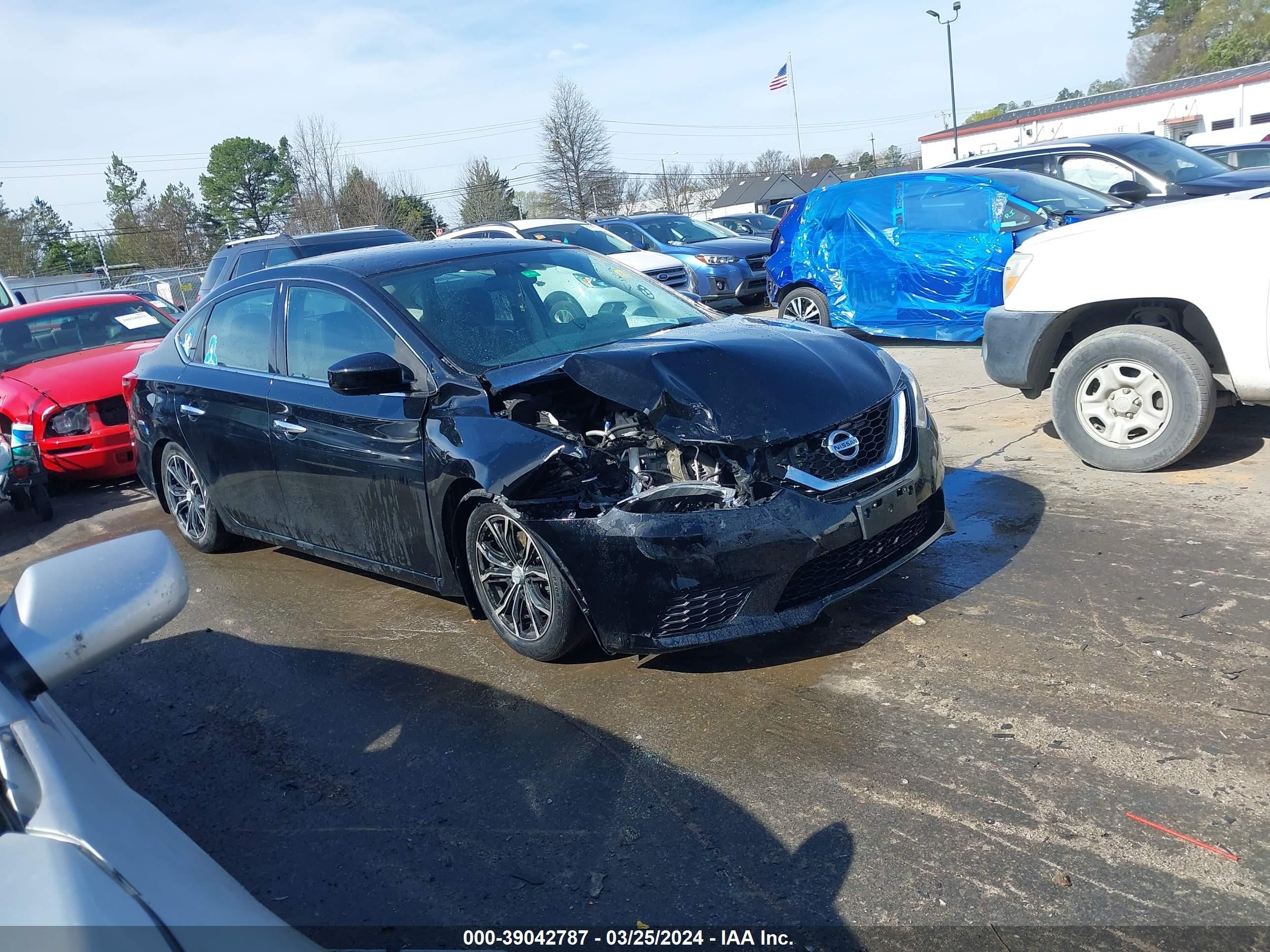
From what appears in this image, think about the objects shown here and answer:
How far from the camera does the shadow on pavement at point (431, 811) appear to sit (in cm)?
279

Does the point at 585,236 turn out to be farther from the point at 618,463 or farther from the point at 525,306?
the point at 618,463

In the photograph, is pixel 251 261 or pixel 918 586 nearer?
pixel 918 586

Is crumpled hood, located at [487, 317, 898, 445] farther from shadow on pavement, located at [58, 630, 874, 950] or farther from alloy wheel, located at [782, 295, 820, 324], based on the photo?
alloy wheel, located at [782, 295, 820, 324]

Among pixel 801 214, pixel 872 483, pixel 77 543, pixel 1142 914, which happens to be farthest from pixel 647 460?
pixel 801 214

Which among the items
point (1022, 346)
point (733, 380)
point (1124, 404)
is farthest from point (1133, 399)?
point (733, 380)

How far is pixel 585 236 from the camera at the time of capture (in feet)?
49.5

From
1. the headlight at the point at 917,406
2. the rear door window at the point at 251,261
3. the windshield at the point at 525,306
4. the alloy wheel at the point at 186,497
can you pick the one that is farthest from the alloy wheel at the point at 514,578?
the rear door window at the point at 251,261

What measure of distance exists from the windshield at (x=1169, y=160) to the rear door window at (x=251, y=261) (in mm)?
9451

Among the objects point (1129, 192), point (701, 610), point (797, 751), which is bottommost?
point (797, 751)

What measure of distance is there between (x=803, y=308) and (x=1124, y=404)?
5713 mm

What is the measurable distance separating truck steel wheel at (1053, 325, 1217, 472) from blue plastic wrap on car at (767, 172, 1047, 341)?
3.41 metres

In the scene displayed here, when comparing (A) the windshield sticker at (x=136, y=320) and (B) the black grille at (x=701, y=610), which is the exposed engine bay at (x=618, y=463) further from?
(A) the windshield sticker at (x=136, y=320)

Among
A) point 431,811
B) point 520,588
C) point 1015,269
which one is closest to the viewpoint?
point 431,811

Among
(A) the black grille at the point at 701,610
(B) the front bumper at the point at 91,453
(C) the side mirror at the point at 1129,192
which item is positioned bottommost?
(A) the black grille at the point at 701,610
